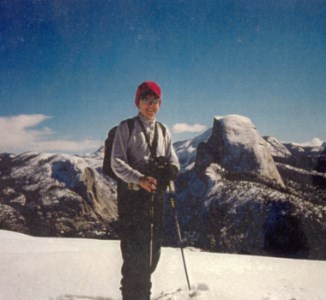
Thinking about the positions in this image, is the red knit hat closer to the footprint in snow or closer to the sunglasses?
the sunglasses

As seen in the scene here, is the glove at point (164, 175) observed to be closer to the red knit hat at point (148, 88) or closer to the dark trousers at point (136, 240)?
the dark trousers at point (136, 240)

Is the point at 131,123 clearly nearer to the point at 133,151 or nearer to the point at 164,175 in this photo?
the point at 133,151

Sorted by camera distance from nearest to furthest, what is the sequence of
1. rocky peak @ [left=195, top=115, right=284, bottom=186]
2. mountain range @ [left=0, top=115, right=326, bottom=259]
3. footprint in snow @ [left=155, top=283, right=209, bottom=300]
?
footprint in snow @ [left=155, top=283, right=209, bottom=300] < mountain range @ [left=0, top=115, right=326, bottom=259] < rocky peak @ [left=195, top=115, right=284, bottom=186]

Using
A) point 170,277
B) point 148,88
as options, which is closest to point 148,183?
point 148,88

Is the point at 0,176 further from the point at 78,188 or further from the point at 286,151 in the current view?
the point at 286,151

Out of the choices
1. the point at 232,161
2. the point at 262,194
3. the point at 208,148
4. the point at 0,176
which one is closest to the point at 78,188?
the point at 0,176

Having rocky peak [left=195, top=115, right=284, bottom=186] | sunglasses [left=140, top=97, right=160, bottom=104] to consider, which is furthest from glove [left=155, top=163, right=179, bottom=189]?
rocky peak [left=195, top=115, right=284, bottom=186]
